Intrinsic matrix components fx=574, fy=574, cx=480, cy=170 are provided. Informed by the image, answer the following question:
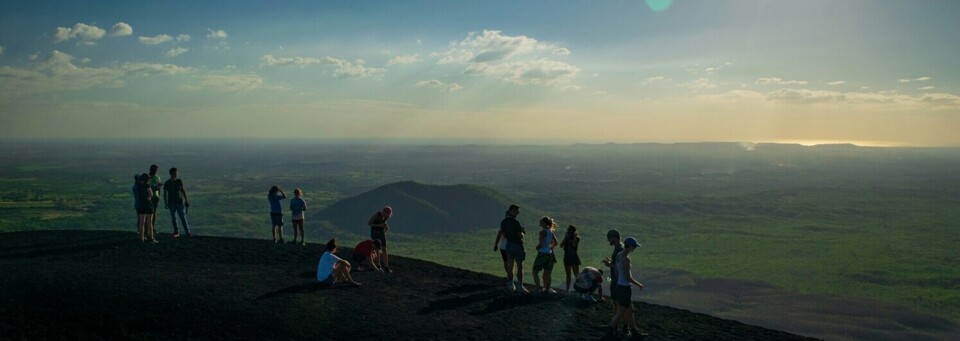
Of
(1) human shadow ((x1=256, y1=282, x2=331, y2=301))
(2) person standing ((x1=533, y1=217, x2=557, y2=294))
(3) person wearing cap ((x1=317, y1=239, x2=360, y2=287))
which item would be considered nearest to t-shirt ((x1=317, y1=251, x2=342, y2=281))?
(3) person wearing cap ((x1=317, y1=239, x2=360, y2=287))

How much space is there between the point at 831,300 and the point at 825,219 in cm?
7478

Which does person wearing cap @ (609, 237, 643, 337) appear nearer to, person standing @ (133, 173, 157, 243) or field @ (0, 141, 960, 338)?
person standing @ (133, 173, 157, 243)

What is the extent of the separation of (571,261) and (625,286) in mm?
3352

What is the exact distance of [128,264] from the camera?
16.5m

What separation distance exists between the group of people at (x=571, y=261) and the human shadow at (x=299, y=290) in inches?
188

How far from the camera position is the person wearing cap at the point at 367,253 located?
1731cm

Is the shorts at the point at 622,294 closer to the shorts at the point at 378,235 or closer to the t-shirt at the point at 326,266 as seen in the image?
the shorts at the point at 378,235

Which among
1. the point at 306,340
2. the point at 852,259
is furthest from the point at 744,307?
the point at 306,340

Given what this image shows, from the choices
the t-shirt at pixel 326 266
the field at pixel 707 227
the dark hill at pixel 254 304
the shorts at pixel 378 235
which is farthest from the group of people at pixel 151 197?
the field at pixel 707 227

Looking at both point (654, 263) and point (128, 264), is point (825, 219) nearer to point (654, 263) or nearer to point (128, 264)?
point (654, 263)

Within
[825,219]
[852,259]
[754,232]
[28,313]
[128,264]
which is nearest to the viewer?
[28,313]

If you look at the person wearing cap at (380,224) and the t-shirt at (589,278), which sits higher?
the person wearing cap at (380,224)

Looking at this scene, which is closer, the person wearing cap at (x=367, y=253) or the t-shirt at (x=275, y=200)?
the person wearing cap at (x=367, y=253)

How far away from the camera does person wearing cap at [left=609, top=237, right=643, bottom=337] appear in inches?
476
